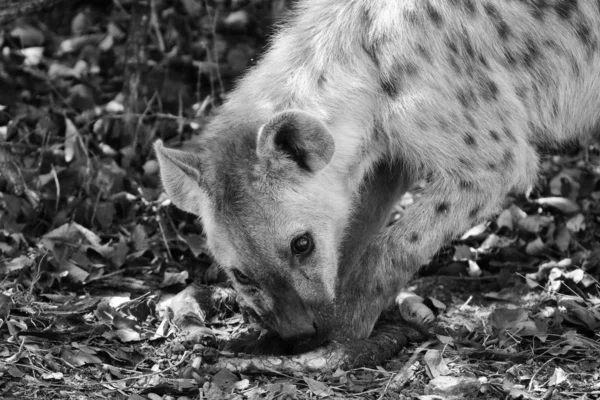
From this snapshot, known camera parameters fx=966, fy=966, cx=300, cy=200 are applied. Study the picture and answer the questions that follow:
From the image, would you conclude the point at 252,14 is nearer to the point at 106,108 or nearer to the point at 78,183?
the point at 106,108

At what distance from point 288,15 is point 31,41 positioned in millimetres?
2946

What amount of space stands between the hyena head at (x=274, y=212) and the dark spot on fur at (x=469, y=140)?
614mm

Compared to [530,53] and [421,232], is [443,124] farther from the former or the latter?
[530,53]

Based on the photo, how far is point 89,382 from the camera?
3912 mm

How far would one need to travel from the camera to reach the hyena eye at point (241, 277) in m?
4.24

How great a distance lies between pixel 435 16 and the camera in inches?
172

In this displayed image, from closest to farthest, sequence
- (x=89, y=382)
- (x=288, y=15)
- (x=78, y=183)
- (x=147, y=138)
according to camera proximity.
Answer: (x=89, y=382), (x=288, y=15), (x=78, y=183), (x=147, y=138)

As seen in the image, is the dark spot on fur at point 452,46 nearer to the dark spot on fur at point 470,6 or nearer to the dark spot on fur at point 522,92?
the dark spot on fur at point 470,6

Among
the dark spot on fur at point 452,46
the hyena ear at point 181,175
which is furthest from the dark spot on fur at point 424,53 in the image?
the hyena ear at point 181,175

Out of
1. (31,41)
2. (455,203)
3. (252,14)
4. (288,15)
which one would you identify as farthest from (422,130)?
(31,41)

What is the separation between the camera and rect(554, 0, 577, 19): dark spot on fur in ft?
14.8

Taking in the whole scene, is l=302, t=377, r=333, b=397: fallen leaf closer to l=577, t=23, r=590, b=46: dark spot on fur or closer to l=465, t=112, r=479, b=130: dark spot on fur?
l=465, t=112, r=479, b=130: dark spot on fur

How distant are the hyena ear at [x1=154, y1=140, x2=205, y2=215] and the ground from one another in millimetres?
594

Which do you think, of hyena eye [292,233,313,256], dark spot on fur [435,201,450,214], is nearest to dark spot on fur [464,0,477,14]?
dark spot on fur [435,201,450,214]
